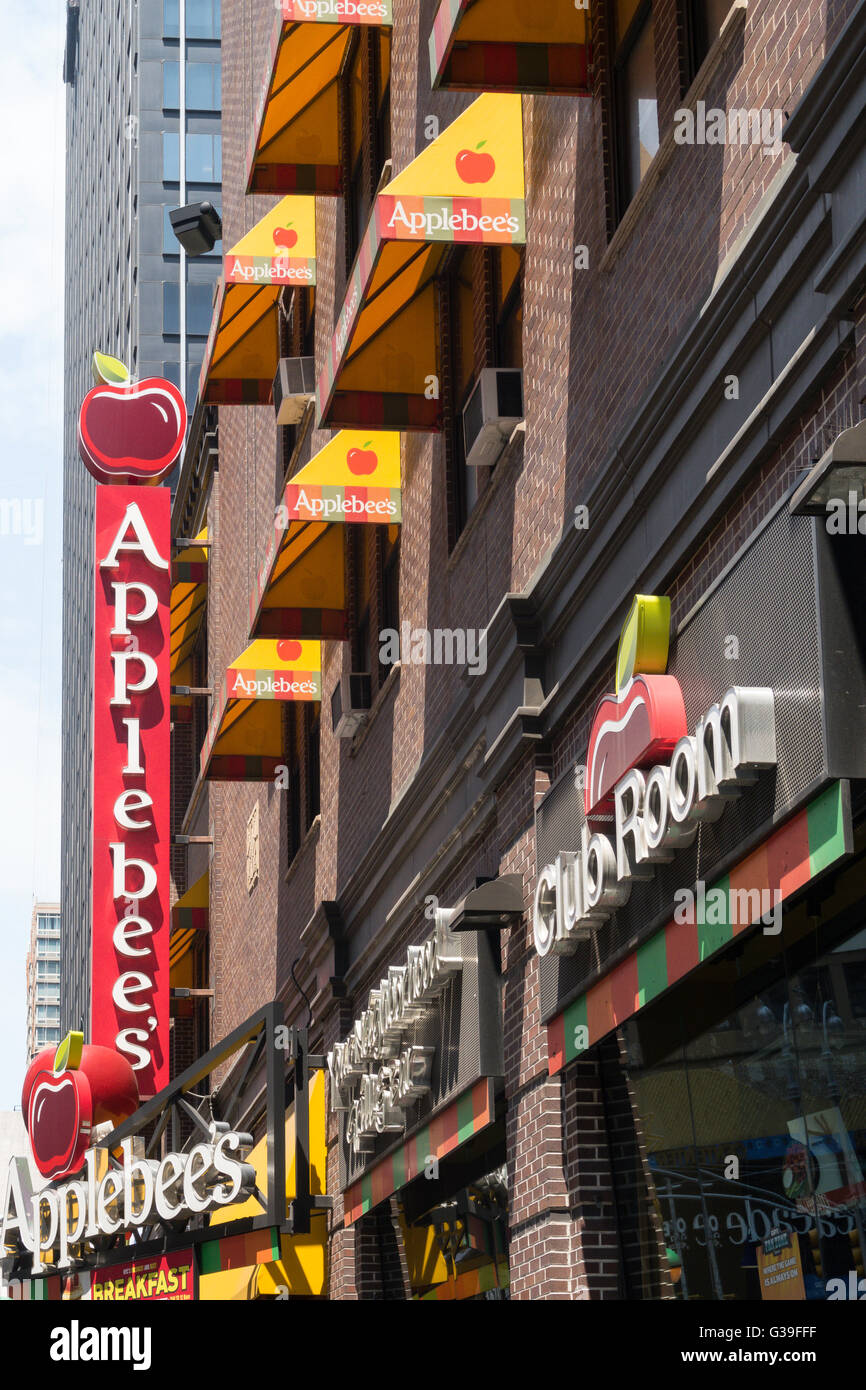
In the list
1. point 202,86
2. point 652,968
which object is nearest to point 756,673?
point 652,968

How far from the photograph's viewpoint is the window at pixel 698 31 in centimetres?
921

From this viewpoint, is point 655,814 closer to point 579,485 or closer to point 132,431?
point 579,485

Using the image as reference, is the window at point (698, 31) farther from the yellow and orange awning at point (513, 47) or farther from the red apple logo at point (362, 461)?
the red apple logo at point (362, 461)

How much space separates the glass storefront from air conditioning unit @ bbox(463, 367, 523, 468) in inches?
167

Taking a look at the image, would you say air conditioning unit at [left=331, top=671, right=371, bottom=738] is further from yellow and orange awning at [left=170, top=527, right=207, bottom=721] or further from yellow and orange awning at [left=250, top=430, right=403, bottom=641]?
yellow and orange awning at [left=170, top=527, right=207, bottom=721]

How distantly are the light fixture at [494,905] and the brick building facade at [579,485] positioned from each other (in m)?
0.12

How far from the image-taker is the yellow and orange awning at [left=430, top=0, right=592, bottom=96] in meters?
10.5

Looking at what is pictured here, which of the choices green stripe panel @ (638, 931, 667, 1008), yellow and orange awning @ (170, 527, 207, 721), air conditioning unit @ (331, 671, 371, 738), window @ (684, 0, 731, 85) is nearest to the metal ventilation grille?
green stripe panel @ (638, 931, 667, 1008)

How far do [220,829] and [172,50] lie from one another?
6144 centimetres
